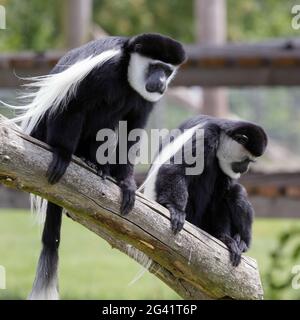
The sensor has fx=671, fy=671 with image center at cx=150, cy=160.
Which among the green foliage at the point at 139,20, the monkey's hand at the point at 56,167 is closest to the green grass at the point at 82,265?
the monkey's hand at the point at 56,167

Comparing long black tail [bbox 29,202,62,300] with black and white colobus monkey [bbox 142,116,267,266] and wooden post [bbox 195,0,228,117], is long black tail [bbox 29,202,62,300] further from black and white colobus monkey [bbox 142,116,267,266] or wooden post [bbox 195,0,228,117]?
wooden post [bbox 195,0,228,117]

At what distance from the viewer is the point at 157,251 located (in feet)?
9.05

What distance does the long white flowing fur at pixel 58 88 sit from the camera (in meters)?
2.68

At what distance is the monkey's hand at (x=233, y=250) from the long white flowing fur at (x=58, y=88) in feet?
3.28

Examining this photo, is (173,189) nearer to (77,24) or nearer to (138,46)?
(138,46)

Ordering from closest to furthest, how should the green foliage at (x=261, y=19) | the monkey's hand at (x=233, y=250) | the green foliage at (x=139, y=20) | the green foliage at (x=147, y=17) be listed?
the monkey's hand at (x=233, y=250) → the green foliage at (x=139, y=20) → the green foliage at (x=147, y=17) → the green foliage at (x=261, y=19)

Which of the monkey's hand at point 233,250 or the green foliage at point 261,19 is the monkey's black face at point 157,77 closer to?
the monkey's hand at point 233,250

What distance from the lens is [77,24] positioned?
7.30 meters

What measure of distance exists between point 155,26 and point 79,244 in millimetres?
5172

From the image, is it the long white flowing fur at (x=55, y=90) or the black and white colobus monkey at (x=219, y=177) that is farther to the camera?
the black and white colobus monkey at (x=219, y=177)

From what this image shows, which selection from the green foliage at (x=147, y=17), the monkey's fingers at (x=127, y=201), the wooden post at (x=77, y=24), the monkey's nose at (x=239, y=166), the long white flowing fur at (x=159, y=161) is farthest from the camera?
the green foliage at (x=147, y=17)

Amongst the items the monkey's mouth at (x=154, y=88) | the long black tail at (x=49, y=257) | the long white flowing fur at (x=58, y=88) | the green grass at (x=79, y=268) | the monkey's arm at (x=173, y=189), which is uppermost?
the green grass at (x=79, y=268)

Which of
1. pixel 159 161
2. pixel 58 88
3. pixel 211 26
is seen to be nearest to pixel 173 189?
pixel 159 161

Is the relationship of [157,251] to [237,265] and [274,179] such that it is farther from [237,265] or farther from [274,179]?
[274,179]
